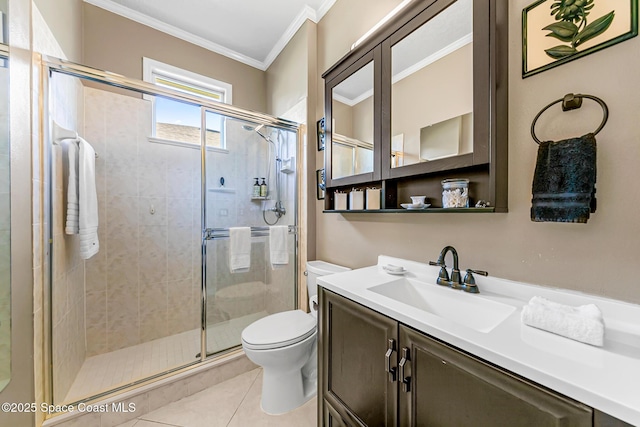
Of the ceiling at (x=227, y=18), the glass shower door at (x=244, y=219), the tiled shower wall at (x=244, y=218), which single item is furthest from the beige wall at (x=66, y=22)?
the tiled shower wall at (x=244, y=218)

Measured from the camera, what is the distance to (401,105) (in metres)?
1.27

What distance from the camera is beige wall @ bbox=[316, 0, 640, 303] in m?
0.71

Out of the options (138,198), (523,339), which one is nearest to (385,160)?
(523,339)

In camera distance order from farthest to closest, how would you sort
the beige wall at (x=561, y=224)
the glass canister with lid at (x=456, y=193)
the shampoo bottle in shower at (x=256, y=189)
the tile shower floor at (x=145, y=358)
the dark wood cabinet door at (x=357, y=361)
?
1. the shampoo bottle in shower at (x=256, y=189)
2. the tile shower floor at (x=145, y=358)
3. the glass canister with lid at (x=456, y=193)
4. the dark wood cabinet door at (x=357, y=361)
5. the beige wall at (x=561, y=224)

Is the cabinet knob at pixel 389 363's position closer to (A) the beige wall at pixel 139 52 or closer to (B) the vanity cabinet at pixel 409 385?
(B) the vanity cabinet at pixel 409 385

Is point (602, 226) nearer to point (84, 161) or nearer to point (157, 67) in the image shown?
point (84, 161)

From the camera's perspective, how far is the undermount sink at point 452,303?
2.85ft

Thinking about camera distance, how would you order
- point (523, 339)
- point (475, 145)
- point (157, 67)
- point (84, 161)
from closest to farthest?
1. point (523, 339)
2. point (475, 145)
3. point (84, 161)
4. point (157, 67)

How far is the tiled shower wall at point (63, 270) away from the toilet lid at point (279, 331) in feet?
3.41

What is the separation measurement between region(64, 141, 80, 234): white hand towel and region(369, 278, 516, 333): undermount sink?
5.88ft

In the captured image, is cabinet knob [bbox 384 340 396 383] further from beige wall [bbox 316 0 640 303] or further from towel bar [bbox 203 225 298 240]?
towel bar [bbox 203 225 298 240]

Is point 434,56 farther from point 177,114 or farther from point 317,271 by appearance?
point 177,114

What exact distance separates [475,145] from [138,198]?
97.8 inches

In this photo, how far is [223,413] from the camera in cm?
141
